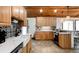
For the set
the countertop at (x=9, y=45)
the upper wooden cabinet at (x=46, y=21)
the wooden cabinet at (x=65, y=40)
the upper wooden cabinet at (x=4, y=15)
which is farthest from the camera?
the upper wooden cabinet at (x=46, y=21)

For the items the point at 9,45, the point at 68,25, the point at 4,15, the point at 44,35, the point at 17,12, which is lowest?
the point at 44,35

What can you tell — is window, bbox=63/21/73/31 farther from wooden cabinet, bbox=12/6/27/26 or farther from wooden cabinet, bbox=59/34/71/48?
wooden cabinet, bbox=12/6/27/26

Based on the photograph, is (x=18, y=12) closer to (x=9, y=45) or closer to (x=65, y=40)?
(x=9, y=45)

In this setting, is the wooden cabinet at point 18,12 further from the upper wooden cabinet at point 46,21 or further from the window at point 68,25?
the upper wooden cabinet at point 46,21

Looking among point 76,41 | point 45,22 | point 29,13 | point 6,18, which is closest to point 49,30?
point 45,22

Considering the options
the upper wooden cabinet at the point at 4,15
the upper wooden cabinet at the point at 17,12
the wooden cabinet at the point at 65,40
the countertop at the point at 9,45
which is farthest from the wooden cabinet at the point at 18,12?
the wooden cabinet at the point at 65,40

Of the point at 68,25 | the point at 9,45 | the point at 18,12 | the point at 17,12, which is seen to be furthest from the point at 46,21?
the point at 9,45

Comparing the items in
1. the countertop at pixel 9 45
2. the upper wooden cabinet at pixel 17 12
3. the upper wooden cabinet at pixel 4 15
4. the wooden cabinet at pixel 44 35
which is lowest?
the wooden cabinet at pixel 44 35

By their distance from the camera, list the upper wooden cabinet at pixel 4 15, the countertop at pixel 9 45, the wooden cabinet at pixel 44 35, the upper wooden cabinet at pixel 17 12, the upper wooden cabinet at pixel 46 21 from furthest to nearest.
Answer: the upper wooden cabinet at pixel 46 21 → the wooden cabinet at pixel 44 35 → the upper wooden cabinet at pixel 17 12 → the upper wooden cabinet at pixel 4 15 → the countertop at pixel 9 45

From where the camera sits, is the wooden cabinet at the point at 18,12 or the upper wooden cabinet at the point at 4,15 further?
the wooden cabinet at the point at 18,12

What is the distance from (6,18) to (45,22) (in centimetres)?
977

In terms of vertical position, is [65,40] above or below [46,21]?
below

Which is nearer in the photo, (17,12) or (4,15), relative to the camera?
(4,15)
